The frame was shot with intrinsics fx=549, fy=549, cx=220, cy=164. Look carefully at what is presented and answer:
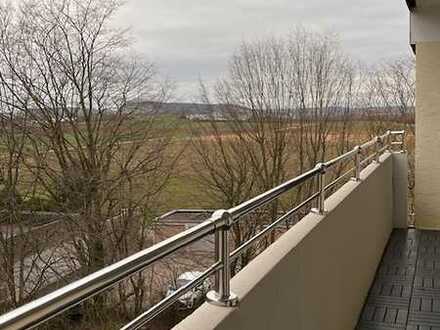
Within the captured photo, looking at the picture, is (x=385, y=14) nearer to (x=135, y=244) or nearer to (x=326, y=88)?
(x=326, y=88)

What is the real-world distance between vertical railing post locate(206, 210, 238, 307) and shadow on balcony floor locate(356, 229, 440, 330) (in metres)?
2.35

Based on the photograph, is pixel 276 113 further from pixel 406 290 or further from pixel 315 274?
pixel 315 274

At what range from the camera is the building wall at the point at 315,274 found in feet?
5.34

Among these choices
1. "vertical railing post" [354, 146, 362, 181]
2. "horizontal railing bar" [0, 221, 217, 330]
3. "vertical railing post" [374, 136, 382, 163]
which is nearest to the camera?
"horizontal railing bar" [0, 221, 217, 330]

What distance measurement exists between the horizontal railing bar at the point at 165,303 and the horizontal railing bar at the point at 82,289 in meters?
0.12

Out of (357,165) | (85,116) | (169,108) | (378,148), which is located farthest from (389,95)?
(357,165)

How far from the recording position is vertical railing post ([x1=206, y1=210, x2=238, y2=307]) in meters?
1.47

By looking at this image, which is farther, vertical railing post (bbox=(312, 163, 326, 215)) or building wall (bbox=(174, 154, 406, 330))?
vertical railing post (bbox=(312, 163, 326, 215))

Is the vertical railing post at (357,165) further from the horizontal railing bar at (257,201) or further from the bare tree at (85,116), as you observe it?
the bare tree at (85,116)

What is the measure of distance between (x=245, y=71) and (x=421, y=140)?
4.81m

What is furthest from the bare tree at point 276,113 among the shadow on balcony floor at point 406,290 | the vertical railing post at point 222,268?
the vertical railing post at point 222,268

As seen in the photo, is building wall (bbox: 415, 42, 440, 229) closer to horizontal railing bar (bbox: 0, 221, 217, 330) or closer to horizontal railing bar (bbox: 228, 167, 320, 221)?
horizontal railing bar (bbox: 228, 167, 320, 221)

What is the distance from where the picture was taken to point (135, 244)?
328 inches

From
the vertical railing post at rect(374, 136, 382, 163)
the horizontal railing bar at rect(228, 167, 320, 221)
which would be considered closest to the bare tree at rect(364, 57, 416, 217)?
the vertical railing post at rect(374, 136, 382, 163)
